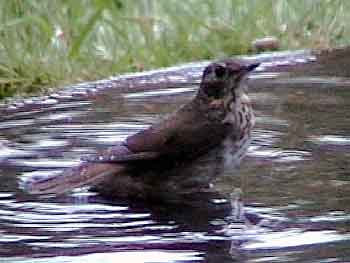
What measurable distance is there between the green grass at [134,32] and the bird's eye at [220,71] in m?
2.39

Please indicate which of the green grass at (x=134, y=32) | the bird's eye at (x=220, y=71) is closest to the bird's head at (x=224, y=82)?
the bird's eye at (x=220, y=71)

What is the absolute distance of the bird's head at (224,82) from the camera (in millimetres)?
4066

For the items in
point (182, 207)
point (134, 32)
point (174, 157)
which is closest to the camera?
point (182, 207)

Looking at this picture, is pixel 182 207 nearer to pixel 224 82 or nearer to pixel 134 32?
pixel 224 82

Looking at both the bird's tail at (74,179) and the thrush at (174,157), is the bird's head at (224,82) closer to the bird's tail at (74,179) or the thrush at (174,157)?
the thrush at (174,157)

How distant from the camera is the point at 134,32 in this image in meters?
7.58

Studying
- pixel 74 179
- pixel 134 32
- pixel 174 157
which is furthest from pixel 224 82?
pixel 134 32

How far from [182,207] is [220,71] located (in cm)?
74

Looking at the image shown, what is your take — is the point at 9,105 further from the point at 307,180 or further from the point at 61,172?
the point at 307,180

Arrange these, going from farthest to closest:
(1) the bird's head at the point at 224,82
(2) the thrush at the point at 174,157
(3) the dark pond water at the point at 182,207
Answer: (1) the bird's head at the point at 224,82 < (2) the thrush at the point at 174,157 < (3) the dark pond water at the point at 182,207

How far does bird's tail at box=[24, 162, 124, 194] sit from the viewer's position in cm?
362

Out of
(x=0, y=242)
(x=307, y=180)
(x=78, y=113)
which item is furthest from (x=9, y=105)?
(x=0, y=242)

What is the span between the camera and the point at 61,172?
3787mm

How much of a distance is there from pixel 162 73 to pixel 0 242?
264cm
